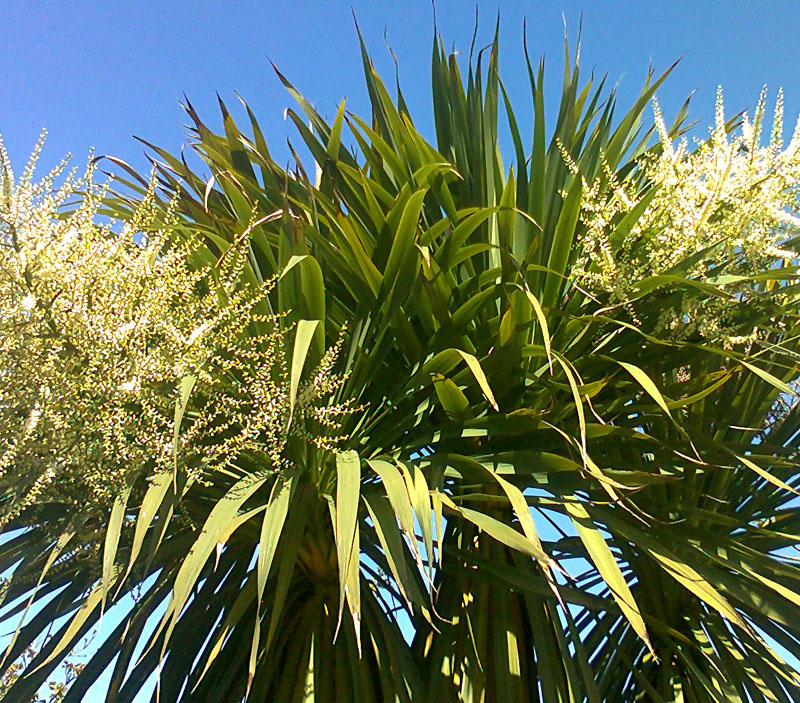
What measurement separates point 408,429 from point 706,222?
952mm

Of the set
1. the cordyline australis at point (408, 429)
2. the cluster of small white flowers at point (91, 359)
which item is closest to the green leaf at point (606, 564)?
the cordyline australis at point (408, 429)

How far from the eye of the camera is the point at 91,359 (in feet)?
4.91

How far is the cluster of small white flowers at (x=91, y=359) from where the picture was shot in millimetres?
1466

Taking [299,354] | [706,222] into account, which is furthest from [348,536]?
[706,222]

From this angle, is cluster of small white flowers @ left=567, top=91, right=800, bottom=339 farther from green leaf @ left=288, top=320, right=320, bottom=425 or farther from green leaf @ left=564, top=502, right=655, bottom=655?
green leaf @ left=288, top=320, right=320, bottom=425

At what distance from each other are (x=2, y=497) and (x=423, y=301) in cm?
116

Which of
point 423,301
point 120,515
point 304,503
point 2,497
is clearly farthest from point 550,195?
point 2,497

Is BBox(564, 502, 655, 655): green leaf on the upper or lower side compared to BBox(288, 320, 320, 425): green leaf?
lower

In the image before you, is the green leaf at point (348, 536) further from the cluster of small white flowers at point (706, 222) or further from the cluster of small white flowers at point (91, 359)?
the cluster of small white flowers at point (706, 222)

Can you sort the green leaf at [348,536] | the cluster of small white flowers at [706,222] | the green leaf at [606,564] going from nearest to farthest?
the green leaf at [348,536] < the green leaf at [606,564] < the cluster of small white flowers at [706,222]

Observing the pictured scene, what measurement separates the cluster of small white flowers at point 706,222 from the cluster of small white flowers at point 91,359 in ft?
2.87

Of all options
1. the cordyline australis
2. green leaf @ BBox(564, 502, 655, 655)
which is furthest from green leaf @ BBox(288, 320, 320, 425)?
green leaf @ BBox(564, 502, 655, 655)

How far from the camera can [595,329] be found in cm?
204

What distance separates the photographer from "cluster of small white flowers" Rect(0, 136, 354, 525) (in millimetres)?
1466
